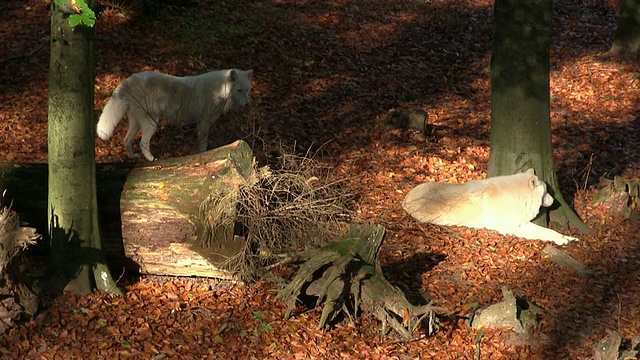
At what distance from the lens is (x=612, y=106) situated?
15.1m

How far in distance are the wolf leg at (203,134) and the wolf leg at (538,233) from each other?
4.51 m

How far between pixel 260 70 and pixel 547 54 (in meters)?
6.05

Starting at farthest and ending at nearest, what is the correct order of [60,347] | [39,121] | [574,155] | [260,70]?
[260,70] → [574,155] → [39,121] → [60,347]

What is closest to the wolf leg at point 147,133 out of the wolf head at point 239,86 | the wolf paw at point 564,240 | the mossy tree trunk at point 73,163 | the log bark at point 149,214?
the wolf head at point 239,86

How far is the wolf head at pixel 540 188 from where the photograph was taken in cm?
945

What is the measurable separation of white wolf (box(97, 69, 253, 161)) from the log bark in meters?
2.32

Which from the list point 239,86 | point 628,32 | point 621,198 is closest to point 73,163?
point 239,86

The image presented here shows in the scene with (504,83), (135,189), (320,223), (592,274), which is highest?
(504,83)

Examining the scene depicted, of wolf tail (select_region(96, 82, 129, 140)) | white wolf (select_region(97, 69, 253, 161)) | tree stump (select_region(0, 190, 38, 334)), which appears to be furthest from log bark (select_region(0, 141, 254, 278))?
white wolf (select_region(97, 69, 253, 161))

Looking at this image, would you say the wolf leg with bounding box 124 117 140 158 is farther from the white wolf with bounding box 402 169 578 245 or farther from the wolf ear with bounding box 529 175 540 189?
the wolf ear with bounding box 529 175 540 189

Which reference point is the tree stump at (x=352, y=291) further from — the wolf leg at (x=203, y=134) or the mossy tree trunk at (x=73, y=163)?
the wolf leg at (x=203, y=134)

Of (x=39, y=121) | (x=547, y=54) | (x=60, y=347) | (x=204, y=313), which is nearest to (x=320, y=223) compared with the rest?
(x=204, y=313)

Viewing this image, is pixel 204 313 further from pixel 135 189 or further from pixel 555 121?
pixel 555 121

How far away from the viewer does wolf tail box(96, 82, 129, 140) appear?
31.4 ft
